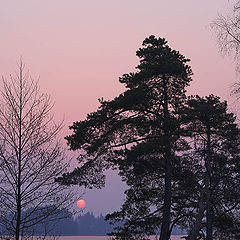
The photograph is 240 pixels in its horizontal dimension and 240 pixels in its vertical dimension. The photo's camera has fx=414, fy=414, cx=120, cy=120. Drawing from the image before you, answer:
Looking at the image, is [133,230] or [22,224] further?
[133,230]

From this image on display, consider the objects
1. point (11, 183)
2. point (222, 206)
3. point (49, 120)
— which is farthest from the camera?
point (222, 206)

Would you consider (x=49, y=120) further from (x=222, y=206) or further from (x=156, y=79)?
(x=222, y=206)

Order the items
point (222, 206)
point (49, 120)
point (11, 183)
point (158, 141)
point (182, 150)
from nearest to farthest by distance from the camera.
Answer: point (11, 183), point (49, 120), point (158, 141), point (182, 150), point (222, 206)

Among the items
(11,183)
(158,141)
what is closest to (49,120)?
(11,183)

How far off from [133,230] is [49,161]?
40.1 feet

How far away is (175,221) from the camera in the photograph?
2623 centimetres

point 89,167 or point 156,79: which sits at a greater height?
point 156,79

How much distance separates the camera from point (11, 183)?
13023mm

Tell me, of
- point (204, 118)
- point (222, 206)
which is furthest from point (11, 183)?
point (222, 206)

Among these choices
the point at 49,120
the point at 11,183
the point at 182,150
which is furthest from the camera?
the point at 182,150

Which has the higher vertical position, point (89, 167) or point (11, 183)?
point (89, 167)

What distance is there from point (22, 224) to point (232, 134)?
1556cm

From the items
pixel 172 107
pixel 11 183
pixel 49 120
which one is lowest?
pixel 11 183

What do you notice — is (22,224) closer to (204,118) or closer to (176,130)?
(176,130)
